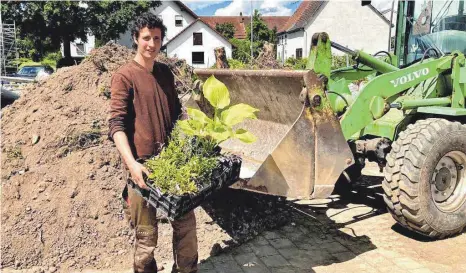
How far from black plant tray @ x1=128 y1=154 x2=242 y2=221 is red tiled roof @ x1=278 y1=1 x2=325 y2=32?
107 ft

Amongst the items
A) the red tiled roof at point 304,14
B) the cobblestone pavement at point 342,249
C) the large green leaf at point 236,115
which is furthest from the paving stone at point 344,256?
the red tiled roof at point 304,14

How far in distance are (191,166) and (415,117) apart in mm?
2967

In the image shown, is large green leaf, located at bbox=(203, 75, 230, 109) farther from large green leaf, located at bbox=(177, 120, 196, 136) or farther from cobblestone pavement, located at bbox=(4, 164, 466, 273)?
cobblestone pavement, located at bbox=(4, 164, 466, 273)

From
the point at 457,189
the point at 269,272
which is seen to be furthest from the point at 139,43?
the point at 457,189

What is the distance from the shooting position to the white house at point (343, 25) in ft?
112

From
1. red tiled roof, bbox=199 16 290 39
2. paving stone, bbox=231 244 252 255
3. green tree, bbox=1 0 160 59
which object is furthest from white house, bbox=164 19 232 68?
paving stone, bbox=231 244 252 255

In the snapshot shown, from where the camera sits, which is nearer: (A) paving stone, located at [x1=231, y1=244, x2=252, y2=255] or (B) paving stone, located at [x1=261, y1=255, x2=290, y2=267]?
(B) paving stone, located at [x1=261, y1=255, x2=290, y2=267]

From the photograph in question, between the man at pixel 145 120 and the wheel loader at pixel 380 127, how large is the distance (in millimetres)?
860

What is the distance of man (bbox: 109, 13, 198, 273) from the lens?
3041 mm

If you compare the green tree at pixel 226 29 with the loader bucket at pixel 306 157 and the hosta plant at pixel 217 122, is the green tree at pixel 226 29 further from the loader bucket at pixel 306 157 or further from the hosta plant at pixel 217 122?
the hosta plant at pixel 217 122

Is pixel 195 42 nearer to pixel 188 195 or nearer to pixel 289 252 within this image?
pixel 289 252

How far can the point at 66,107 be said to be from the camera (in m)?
6.49

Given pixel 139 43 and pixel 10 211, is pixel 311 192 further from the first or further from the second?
pixel 10 211

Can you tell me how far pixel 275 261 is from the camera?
13.4ft
